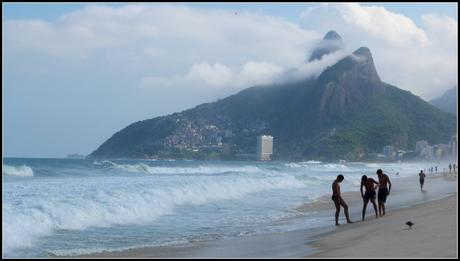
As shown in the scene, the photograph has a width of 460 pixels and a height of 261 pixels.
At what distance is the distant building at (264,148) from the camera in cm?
12356

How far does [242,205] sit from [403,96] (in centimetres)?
12719

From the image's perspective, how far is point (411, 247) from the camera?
870 cm

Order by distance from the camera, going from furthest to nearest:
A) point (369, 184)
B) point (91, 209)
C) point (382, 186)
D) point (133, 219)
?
point (133, 219) → point (91, 209) → point (382, 186) → point (369, 184)

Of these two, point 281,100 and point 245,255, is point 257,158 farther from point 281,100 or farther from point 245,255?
point 245,255

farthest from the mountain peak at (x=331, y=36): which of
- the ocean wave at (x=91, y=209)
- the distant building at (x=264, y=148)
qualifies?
the ocean wave at (x=91, y=209)

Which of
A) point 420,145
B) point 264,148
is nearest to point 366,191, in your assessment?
point 264,148

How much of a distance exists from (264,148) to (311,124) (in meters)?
21.7

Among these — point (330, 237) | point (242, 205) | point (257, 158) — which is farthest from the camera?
point (257, 158)

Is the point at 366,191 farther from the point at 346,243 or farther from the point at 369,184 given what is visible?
the point at 346,243

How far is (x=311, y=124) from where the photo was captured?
143 metres

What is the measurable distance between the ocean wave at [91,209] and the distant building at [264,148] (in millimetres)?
99285

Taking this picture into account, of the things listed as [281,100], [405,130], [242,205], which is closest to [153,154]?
[281,100]

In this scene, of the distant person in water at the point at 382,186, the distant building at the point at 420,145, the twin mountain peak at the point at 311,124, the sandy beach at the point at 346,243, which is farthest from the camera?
the twin mountain peak at the point at 311,124

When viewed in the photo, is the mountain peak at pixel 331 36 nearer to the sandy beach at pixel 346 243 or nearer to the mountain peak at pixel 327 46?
the mountain peak at pixel 327 46
